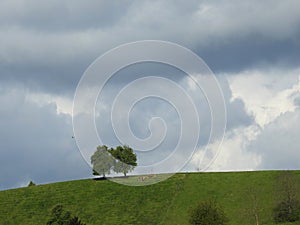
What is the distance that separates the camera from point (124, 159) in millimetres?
172875

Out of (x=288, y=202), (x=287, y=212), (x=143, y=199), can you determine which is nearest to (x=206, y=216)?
(x=287, y=212)

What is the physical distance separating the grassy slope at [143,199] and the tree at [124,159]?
970 centimetres

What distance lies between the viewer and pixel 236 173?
533 feet

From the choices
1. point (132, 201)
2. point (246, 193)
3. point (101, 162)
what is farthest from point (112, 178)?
point (246, 193)

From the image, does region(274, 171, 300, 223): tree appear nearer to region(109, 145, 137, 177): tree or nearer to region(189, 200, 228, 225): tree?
region(189, 200, 228, 225): tree

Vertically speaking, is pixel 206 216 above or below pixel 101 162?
below

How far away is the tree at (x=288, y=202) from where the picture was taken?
427 feet

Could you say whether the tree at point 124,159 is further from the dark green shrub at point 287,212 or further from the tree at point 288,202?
the dark green shrub at point 287,212

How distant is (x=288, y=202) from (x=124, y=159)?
53934mm

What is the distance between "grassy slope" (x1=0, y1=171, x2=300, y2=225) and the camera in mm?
137000

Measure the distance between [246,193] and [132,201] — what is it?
2696 centimetres

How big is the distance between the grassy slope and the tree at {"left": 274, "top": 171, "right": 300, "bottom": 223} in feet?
6.79

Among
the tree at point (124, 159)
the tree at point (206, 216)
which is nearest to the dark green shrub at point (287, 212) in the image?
the tree at point (206, 216)

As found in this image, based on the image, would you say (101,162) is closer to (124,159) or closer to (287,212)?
(124,159)
